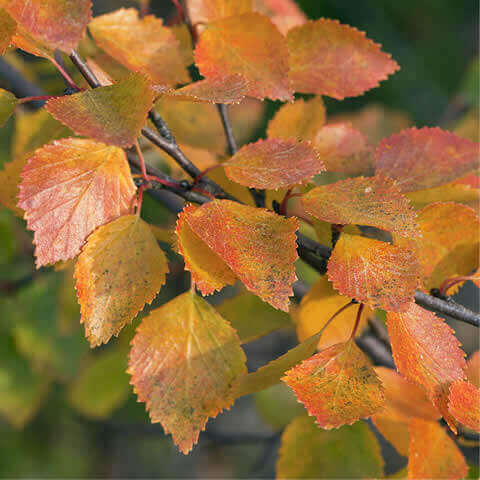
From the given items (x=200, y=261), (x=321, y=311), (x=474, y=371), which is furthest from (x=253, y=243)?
(x=474, y=371)

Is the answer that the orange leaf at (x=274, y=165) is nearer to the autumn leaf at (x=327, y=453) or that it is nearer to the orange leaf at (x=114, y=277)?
the orange leaf at (x=114, y=277)

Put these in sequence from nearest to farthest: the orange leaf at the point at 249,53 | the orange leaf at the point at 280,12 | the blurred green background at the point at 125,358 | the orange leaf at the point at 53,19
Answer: the orange leaf at the point at 53,19 < the orange leaf at the point at 249,53 < the orange leaf at the point at 280,12 < the blurred green background at the point at 125,358

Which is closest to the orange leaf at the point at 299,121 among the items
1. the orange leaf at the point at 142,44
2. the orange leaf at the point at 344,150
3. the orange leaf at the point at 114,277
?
the orange leaf at the point at 344,150

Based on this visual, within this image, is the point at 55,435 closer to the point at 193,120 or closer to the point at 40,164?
the point at 193,120

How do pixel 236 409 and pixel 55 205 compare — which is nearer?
pixel 55 205

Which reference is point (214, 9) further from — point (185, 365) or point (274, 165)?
point (185, 365)

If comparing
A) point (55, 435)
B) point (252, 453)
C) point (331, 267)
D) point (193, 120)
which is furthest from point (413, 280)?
point (252, 453)

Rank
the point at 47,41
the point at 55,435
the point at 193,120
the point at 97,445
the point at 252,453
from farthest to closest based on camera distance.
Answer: the point at 252,453 → the point at 97,445 → the point at 55,435 → the point at 193,120 → the point at 47,41
